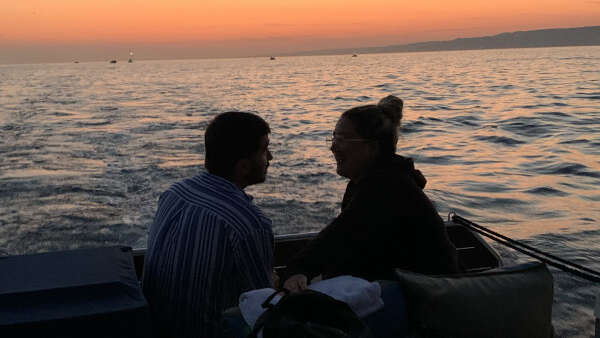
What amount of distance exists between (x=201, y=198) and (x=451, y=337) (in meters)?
1.29

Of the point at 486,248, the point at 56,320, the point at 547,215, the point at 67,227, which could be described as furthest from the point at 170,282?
the point at 547,215

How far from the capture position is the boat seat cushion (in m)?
2.36

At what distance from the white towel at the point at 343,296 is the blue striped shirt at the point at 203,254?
314 millimetres

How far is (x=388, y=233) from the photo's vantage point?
2756 millimetres

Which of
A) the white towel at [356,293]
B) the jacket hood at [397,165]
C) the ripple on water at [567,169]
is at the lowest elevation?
the ripple on water at [567,169]

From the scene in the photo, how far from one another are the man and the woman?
378 millimetres

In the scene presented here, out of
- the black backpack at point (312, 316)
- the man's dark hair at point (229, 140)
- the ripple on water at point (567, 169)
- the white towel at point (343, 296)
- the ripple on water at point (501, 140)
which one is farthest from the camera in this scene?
the ripple on water at point (501, 140)

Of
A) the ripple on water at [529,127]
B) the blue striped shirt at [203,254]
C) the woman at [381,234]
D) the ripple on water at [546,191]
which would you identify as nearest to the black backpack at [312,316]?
the blue striped shirt at [203,254]

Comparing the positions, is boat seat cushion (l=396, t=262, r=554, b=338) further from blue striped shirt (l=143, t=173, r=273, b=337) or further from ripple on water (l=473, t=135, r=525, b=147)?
ripple on water (l=473, t=135, r=525, b=147)

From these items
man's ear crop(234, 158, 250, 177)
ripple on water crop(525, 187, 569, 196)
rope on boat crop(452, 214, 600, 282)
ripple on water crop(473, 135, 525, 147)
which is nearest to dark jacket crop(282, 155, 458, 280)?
man's ear crop(234, 158, 250, 177)

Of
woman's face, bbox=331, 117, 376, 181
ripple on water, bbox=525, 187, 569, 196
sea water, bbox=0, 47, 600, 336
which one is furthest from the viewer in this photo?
ripple on water, bbox=525, 187, 569, 196

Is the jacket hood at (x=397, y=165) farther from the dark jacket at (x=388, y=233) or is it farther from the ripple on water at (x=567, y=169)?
the ripple on water at (x=567, y=169)

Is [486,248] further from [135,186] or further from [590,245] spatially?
[135,186]

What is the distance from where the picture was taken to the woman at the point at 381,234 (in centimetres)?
276
